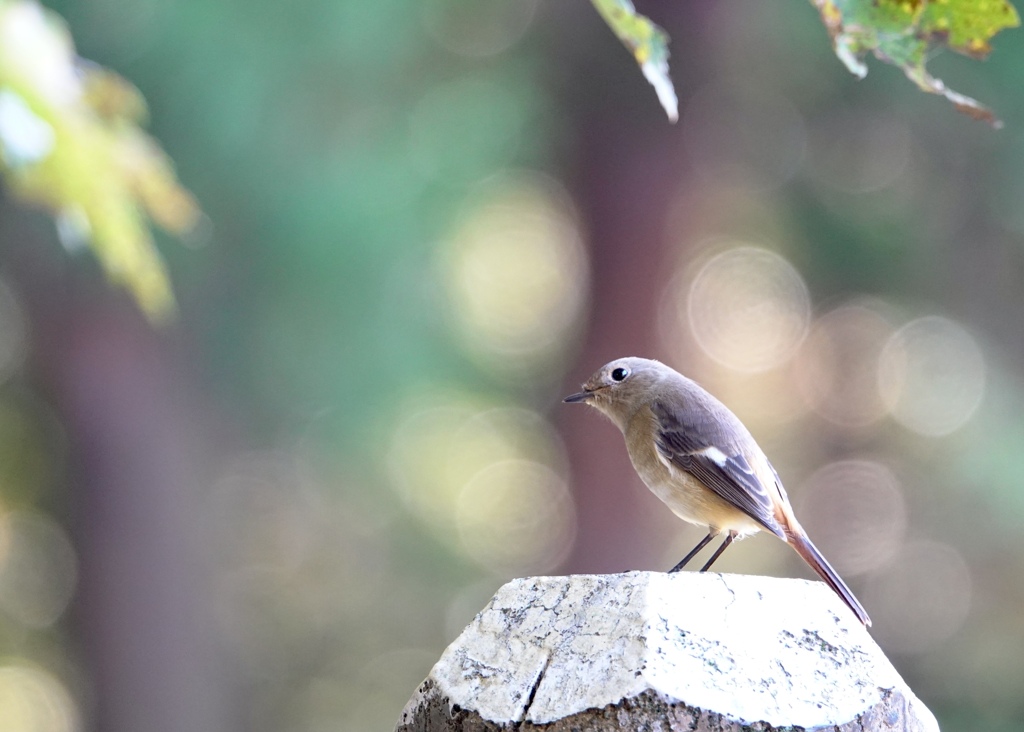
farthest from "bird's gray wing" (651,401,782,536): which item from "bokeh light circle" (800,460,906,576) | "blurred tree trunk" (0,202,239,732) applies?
"bokeh light circle" (800,460,906,576)

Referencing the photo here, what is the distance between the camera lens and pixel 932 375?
1075cm

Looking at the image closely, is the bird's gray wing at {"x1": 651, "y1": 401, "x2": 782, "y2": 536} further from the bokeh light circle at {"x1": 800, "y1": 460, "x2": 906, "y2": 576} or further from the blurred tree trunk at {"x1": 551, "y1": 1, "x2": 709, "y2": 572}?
the bokeh light circle at {"x1": 800, "y1": 460, "x2": 906, "y2": 576}

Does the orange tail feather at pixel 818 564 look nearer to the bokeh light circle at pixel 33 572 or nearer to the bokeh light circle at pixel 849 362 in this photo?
the bokeh light circle at pixel 849 362

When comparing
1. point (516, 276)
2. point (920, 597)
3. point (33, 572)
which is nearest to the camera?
point (920, 597)

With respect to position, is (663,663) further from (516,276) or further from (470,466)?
(470,466)

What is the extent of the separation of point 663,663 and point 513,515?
36.4 ft

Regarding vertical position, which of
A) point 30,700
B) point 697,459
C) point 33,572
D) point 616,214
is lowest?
point 30,700

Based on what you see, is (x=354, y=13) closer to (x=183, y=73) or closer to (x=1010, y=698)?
(x=183, y=73)

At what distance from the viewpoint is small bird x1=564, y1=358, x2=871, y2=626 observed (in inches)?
119

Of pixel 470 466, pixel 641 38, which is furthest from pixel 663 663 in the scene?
pixel 470 466

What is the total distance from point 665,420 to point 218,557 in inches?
313

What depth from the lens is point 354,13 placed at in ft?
28.0

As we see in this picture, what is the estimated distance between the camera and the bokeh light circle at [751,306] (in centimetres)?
1071

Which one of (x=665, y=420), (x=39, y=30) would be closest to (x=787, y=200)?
(x=665, y=420)
